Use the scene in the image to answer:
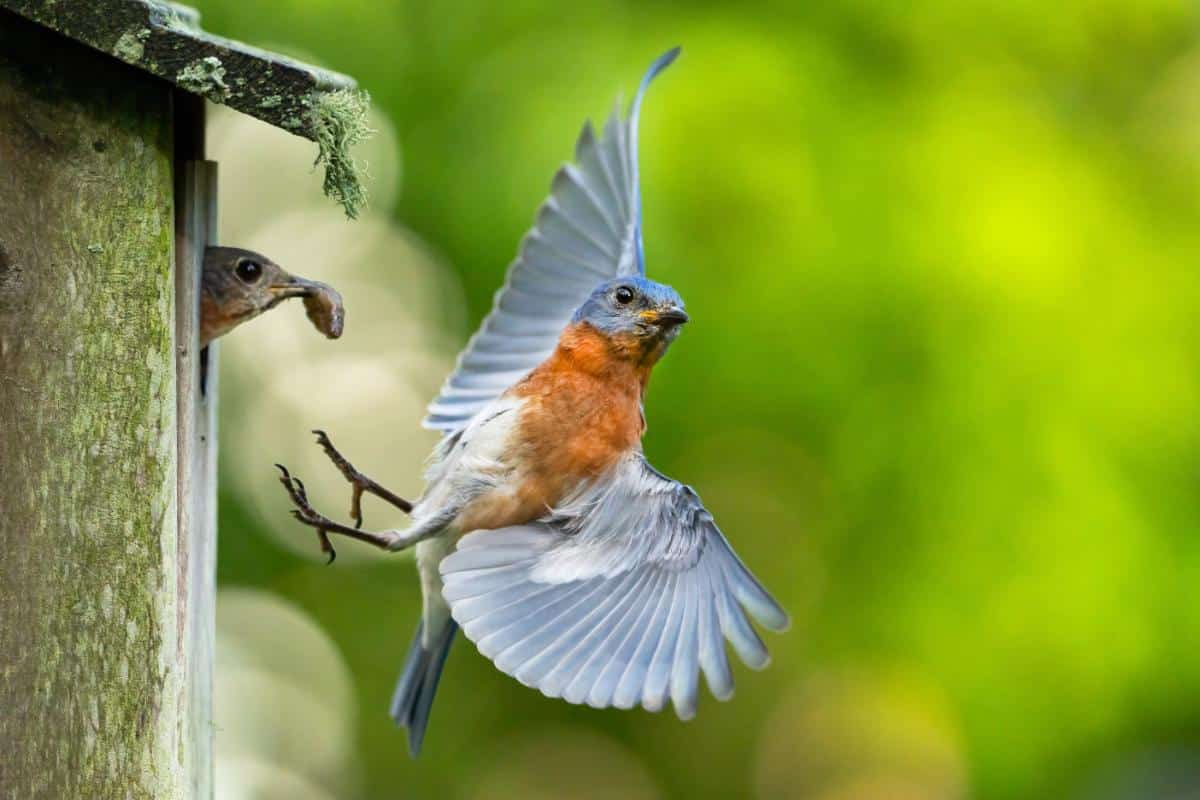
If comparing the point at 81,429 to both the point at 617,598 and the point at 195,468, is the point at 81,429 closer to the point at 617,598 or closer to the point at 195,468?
the point at 195,468

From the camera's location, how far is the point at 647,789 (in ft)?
21.9

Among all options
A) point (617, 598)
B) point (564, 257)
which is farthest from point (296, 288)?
point (564, 257)

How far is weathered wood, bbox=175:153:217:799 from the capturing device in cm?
275

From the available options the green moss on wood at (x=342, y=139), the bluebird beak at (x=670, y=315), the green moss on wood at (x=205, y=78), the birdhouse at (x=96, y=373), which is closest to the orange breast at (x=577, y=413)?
the bluebird beak at (x=670, y=315)

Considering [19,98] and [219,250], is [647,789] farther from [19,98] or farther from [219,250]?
[19,98]

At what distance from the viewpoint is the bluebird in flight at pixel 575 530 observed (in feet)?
10.3

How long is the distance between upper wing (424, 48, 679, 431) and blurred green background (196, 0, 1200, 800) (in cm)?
87

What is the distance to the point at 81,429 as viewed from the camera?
8.34 ft

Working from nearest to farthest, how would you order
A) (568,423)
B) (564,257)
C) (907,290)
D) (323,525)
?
(323,525), (568,423), (564,257), (907,290)

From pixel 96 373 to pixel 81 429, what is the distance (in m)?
0.09

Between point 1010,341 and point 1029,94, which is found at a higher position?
point 1029,94

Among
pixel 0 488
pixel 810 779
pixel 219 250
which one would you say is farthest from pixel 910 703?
pixel 0 488

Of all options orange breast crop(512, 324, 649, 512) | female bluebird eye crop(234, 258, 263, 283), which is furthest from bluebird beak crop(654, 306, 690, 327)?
female bluebird eye crop(234, 258, 263, 283)

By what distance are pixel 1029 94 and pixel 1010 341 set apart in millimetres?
1021
